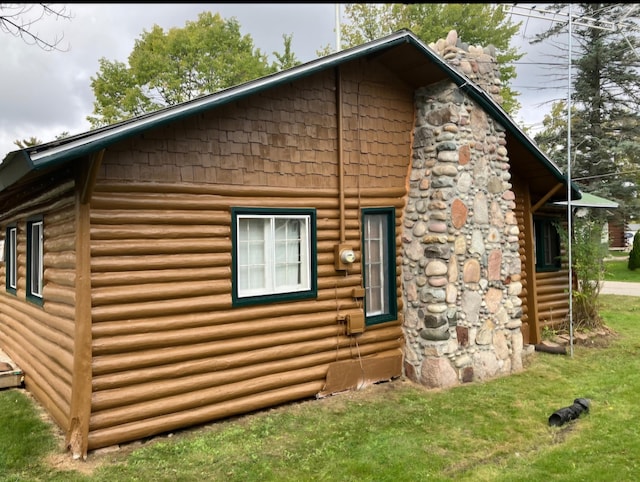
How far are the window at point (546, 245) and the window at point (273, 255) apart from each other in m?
6.41

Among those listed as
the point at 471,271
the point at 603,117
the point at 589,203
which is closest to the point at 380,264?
the point at 471,271

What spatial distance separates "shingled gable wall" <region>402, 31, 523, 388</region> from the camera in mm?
7273

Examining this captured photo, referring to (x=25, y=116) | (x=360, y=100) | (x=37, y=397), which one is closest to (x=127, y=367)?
(x=37, y=397)

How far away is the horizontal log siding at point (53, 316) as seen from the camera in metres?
5.45

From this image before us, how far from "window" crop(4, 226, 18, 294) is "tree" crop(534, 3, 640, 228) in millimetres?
19885

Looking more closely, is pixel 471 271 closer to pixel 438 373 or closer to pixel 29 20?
pixel 438 373

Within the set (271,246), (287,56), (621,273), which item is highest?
(287,56)

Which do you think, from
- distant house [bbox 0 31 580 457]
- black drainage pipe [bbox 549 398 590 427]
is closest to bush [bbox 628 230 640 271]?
distant house [bbox 0 31 580 457]

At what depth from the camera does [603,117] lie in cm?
2178

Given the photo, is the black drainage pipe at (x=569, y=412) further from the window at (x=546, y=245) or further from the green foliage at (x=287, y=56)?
the green foliage at (x=287, y=56)

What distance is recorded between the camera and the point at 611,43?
68.4 ft

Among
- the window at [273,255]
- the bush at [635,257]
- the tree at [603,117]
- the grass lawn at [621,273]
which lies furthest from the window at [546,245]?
the bush at [635,257]

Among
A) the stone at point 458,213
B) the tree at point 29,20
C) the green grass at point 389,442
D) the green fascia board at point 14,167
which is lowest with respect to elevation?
the green grass at point 389,442

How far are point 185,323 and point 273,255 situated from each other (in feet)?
4.67
